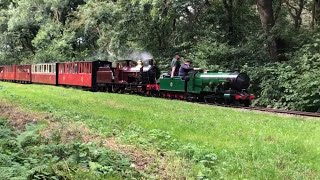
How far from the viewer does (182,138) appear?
868 centimetres

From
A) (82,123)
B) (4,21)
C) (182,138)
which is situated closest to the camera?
(182,138)

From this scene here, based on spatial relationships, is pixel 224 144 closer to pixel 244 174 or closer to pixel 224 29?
pixel 244 174

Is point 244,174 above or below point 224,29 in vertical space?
below

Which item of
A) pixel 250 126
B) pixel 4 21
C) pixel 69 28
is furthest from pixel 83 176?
pixel 4 21

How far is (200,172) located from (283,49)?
19008 millimetres

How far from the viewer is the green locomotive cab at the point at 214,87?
19188 millimetres

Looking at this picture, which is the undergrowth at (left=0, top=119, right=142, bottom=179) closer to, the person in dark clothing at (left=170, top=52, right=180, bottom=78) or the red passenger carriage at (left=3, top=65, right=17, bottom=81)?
the person in dark clothing at (left=170, top=52, right=180, bottom=78)

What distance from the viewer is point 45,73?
1599 inches

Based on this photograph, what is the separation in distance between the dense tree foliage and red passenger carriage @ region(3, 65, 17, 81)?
9.83 feet

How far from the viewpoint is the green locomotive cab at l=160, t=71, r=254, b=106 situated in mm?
19188

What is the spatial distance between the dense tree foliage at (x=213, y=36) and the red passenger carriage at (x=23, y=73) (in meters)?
3.25

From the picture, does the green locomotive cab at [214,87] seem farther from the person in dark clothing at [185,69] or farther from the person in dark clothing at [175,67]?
the person in dark clothing at [175,67]


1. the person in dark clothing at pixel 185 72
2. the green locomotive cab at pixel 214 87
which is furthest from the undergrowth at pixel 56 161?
the person in dark clothing at pixel 185 72

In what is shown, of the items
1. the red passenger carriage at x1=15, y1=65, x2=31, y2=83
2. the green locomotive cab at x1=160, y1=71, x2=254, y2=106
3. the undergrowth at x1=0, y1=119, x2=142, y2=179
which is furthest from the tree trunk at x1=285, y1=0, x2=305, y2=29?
the red passenger carriage at x1=15, y1=65, x2=31, y2=83
